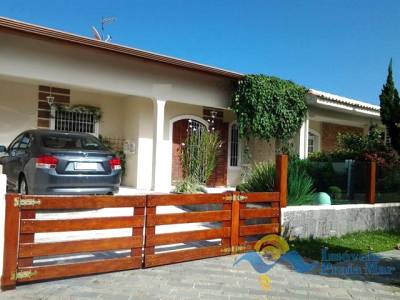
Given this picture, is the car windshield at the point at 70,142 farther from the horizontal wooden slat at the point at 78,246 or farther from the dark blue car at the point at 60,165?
the horizontal wooden slat at the point at 78,246

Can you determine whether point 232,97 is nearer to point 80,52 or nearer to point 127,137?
point 127,137

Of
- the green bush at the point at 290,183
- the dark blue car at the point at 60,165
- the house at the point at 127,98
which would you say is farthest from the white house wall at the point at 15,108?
the green bush at the point at 290,183

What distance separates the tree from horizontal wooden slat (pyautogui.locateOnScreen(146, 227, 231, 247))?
3.41m

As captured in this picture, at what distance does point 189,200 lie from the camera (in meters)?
5.36

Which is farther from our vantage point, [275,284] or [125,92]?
[125,92]

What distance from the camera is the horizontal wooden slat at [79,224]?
4094mm

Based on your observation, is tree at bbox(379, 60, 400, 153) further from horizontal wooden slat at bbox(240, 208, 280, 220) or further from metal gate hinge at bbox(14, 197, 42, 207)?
metal gate hinge at bbox(14, 197, 42, 207)

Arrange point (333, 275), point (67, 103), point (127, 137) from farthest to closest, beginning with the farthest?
1. point (127, 137)
2. point (67, 103)
3. point (333, 275)

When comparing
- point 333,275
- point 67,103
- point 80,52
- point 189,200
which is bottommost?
point 333,275

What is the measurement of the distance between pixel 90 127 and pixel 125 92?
7.30 feet

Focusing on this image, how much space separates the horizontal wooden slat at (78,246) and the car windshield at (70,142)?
2930 millimetres

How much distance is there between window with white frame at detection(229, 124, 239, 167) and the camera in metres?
13.9

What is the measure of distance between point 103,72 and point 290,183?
515 centimetres

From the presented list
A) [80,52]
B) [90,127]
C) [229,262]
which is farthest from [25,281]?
[90,127]
